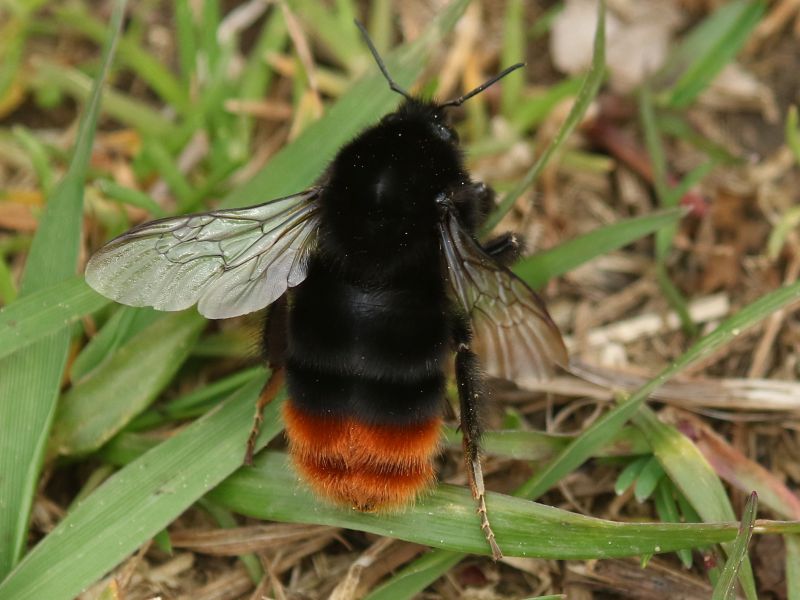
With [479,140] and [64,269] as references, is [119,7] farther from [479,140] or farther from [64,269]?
[479,140]

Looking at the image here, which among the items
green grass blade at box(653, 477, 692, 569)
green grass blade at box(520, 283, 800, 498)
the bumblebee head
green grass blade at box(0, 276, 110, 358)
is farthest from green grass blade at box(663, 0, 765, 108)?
green grass blade at box(0, 276, 110, 358)

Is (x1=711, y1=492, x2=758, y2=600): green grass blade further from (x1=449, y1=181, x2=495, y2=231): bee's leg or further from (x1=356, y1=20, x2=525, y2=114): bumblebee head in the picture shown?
(x1=356, y1=20, x2=525, y2=114): bumblebee head

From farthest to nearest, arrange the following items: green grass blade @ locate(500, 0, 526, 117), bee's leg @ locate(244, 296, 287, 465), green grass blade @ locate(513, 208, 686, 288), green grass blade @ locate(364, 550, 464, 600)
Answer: green grass blade @ locate(500, 0, 526, 117), green grass blade @ locate(513, 208, 686, 288), bee's leg @ locate(244, 296, 287, 465), green grass blade @ locate(364, 550, 464, 600)

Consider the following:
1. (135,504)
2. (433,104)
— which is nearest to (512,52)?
(433,104)

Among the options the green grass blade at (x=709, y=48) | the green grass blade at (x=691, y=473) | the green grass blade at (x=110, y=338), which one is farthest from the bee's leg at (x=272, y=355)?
the green grass blade at (x=709, y=48)

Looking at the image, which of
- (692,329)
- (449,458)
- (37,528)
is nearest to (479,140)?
(692,329)

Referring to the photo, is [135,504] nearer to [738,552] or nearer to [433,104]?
[433,104]

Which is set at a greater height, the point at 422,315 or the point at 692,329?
the point at 422,315

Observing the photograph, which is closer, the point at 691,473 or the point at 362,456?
the point at 362,456
